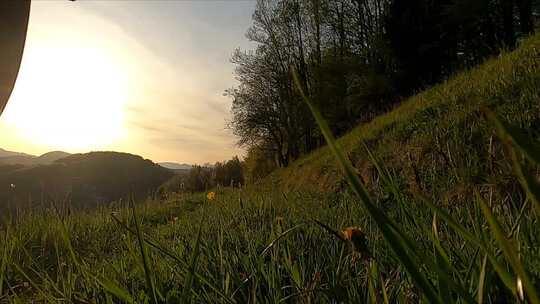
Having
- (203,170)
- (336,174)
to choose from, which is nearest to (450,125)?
(336,174)

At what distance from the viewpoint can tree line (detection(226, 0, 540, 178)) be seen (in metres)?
22.8

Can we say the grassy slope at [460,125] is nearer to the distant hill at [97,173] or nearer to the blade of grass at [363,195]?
the blade of grass at [363,195]

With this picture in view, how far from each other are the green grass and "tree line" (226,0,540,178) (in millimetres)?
14892

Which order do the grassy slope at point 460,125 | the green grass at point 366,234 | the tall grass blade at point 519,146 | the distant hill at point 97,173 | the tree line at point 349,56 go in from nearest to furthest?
the tall grass blade at point 519,146, the green grass at point 366,234, the grassy slope at point 460,125, the tree line at point 349,56, the distant hill at point 97,173

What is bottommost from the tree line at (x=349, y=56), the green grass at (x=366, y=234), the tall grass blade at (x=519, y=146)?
the green grass at (x=366, y=234)

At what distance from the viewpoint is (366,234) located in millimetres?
1699

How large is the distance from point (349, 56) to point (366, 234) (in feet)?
94.3

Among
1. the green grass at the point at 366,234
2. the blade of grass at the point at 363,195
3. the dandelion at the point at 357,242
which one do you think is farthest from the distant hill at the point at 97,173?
the blade of grass at the point at 363,195

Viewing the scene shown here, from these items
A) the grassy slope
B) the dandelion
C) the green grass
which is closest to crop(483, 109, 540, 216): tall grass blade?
the green grass

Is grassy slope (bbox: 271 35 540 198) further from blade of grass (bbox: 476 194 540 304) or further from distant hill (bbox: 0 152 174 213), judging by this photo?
distant hill (bbox: 0 152 174 213)

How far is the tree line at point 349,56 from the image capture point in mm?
22828

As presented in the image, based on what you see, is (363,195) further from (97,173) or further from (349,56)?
(97,173)

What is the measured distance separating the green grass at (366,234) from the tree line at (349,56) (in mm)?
14892

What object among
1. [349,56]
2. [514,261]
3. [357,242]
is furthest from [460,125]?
[349,56]
